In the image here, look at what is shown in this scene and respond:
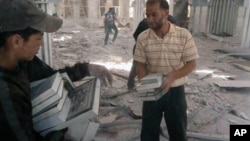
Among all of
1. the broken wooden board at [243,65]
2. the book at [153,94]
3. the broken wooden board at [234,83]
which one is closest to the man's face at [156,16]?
the book at [153,94]

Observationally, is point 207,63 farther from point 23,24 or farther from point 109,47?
point 23,24

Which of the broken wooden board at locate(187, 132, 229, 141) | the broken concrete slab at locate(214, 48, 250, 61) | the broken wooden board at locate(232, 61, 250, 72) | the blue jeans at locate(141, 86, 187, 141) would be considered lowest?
the broken wooden board at locate(187, 132, 229, 141)

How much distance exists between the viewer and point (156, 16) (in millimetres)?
2758

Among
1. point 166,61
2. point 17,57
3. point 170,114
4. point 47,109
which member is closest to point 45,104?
point 47,109

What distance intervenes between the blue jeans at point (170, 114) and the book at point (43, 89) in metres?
1.27

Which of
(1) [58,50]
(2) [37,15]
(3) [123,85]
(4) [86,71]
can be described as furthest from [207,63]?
(2) [37,15]

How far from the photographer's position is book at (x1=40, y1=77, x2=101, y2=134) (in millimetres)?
1803

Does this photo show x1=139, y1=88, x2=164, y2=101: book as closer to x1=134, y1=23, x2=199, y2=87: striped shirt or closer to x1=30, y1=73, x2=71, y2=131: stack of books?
x1=134, y1=23, x2=199, y2=87: striped shirt

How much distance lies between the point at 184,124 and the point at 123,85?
4172 millimetres

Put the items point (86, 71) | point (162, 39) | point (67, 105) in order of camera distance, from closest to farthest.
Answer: point (67, 105), point (86, 71), point (162, 39)

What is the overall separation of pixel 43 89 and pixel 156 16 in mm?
1446

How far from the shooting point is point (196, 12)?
16344 mm

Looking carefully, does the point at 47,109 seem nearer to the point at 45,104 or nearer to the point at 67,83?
the point at 45,104

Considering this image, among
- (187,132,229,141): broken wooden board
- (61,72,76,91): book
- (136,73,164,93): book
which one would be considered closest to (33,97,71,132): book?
(61,72,76,91): book
